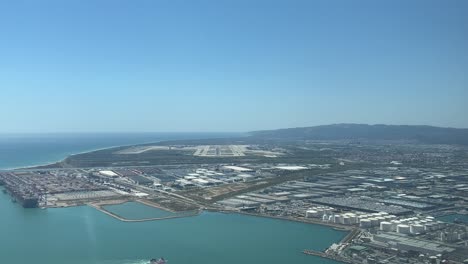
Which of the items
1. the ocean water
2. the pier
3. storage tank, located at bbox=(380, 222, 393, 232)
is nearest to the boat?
the pier

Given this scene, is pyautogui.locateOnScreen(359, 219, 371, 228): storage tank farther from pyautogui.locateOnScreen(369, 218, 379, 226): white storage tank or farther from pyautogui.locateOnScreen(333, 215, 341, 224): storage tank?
pyautogui.locateOnScreen(333, 215, 341, 224): storage tank

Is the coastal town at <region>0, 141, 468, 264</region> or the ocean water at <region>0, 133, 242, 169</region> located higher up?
the ocean water at <region>0, 133, 242, 169</region>

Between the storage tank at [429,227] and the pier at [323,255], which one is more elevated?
the storage tank at [429,227]

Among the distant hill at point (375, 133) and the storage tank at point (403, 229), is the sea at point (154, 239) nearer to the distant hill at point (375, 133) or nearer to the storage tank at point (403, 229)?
the storage tank at point (403, 229)

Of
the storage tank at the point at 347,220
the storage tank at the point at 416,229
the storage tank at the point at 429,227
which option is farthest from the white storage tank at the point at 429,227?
the storage tank at the point at 347,220

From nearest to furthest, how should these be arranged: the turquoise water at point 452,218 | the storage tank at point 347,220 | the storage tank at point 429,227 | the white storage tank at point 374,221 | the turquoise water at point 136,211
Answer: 1. the storage tank at point 429,227
2. the white storage tank at point 374,221
3. the storage tank at point 347,220
4. the turquoise water at point 452,218
5. the turquoise water at point 136,211

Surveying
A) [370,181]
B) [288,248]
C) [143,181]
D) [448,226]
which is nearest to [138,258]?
[288,248]

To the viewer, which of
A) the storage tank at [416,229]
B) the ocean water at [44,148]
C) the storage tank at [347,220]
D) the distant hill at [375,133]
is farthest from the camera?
the distant hill at [375,133]
